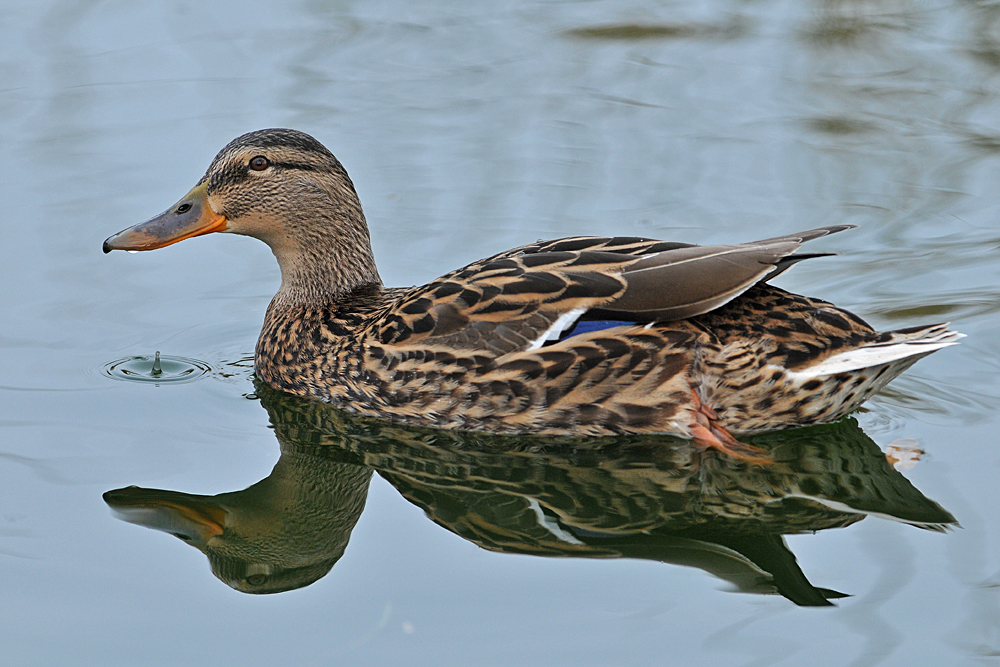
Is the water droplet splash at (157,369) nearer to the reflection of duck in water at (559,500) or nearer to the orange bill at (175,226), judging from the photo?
the orange bill at (175,226)

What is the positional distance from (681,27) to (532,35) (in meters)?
1.43

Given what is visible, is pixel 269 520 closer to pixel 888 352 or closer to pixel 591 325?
pixel 591 325

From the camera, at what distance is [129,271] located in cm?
886

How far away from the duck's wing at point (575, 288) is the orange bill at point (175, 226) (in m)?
1.39

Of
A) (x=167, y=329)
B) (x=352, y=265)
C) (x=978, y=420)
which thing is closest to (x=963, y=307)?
(x=978, y=420)

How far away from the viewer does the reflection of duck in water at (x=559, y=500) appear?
18.9 ft

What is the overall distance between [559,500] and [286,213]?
2.57 metres

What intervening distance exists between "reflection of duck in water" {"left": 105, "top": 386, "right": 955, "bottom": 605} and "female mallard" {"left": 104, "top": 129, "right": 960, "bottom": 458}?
14 cm

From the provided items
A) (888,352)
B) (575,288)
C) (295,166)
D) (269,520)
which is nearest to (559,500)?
(575,288)

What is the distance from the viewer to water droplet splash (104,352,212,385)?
7.54 meters

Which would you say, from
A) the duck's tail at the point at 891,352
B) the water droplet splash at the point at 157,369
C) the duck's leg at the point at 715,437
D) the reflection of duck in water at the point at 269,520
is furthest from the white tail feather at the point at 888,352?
the water droplet splash at the point at 157,369

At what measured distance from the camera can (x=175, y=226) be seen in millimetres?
7562

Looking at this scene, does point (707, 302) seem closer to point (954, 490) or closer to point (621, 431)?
point (621, 431)

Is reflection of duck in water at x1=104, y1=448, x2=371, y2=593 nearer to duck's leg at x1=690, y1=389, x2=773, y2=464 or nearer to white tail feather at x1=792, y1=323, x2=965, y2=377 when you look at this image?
duck's leg at x1=690, y1=389, x2=773, y2=464
